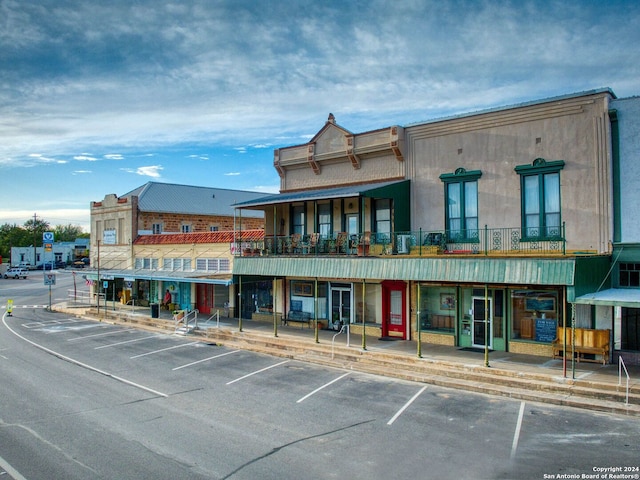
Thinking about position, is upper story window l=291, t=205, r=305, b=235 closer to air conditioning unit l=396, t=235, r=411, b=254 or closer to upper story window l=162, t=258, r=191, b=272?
air conditioning unit l=396, t=235, r=411, b=254

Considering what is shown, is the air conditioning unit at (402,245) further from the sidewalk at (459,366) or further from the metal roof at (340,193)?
the sidewalk at (459,366)

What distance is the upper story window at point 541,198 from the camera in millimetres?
17672

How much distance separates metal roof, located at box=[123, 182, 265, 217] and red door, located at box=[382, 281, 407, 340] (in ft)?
71.1

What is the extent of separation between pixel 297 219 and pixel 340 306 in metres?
5.15

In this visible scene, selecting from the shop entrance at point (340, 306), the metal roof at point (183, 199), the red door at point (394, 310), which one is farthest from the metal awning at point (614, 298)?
the metal roof at point (183, 199)

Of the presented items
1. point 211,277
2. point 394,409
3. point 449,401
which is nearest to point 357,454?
point 394,409

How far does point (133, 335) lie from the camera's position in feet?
84.5

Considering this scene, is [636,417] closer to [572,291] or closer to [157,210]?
[572,291]

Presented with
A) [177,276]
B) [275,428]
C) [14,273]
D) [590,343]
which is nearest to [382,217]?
[590,343]

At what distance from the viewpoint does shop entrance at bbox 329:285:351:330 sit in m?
23.5

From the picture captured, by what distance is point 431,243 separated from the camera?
19922 mm

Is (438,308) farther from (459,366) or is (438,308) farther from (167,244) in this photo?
(167,244)

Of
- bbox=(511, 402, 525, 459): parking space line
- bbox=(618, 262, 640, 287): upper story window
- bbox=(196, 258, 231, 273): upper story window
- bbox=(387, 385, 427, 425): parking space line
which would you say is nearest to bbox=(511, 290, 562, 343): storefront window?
bbox=(618, 262, 640, 287): upper story window

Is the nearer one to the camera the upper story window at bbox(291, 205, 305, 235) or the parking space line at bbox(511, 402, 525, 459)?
the parking space line at bbox(511, 402, 525, 459)
